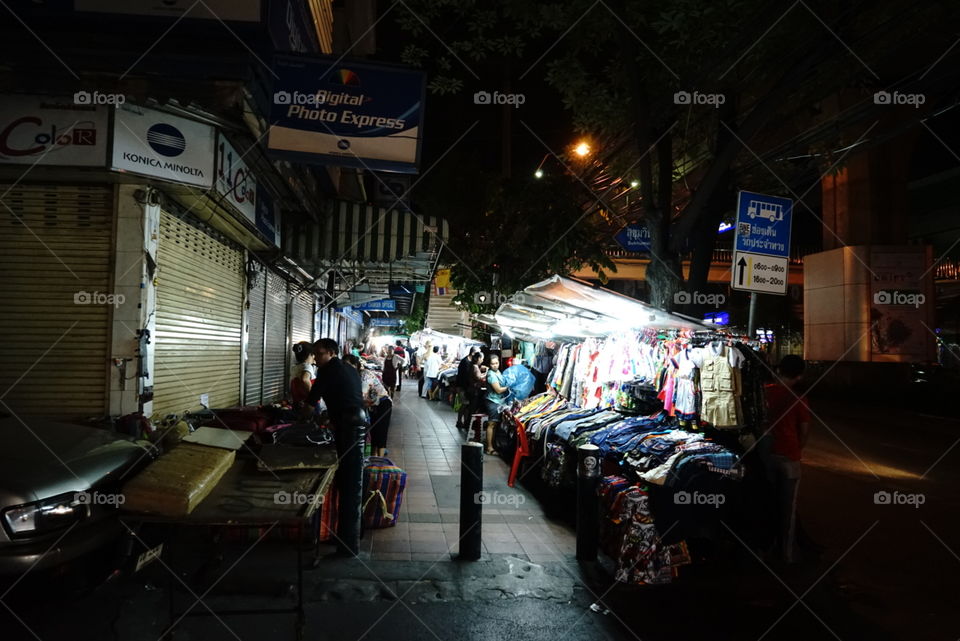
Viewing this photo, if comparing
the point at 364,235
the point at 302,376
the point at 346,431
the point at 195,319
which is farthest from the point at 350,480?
the point at 364,235

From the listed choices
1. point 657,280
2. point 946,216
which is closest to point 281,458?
point 657,280

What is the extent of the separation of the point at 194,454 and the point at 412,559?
2378 millimetres

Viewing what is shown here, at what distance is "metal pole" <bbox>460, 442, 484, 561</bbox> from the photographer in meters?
5.29

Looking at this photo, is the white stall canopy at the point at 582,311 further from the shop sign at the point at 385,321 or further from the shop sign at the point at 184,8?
the shop sign at the point at 385,321

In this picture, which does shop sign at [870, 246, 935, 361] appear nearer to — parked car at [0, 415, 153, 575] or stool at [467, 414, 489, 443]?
stool at [467, 414, 489, 443]

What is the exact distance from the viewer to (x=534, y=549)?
5.67 metres

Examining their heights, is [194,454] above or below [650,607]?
above

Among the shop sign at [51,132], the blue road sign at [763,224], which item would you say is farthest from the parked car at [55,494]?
the blue road sign at [763,224]

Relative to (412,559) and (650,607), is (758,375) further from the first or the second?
(412,559)

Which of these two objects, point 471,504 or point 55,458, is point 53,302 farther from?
point 471,504

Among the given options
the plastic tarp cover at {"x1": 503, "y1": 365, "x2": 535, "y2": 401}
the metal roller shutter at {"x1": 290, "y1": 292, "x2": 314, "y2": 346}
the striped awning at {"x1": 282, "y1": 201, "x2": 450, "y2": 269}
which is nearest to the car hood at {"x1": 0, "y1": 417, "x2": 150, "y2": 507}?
the striped awning at {"x1": 282, "y1": 201, "x2": 450, "y2": 269}

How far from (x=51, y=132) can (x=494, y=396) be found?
26.3 feet

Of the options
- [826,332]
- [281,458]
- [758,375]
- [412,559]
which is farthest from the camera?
[826,332]

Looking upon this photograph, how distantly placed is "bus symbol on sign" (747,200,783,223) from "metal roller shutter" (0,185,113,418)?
7608mm
